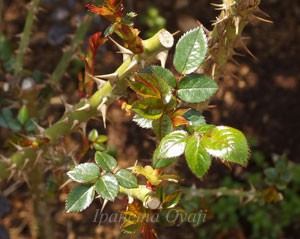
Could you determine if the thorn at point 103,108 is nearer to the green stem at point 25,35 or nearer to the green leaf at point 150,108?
the green leaf at point 150,108

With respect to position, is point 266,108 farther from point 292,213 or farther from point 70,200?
point 70,200

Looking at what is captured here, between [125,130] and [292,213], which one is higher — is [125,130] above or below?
above

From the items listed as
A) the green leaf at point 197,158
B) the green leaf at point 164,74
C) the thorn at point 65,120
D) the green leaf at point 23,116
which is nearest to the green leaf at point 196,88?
the green leaf at point 164,74

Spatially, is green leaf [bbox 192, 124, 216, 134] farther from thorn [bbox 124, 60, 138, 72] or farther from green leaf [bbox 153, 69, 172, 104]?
thorn [bbox 124, 60, 138, 72]

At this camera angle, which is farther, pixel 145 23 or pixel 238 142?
pixel 145 23

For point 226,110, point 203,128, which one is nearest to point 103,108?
point 203,128

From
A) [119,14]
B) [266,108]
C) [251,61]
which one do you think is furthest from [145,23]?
[119,14]
